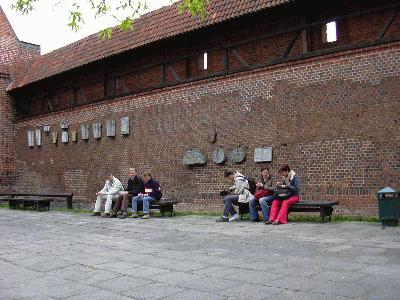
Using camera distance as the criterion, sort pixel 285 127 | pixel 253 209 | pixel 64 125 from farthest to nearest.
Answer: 1. pixel 64 125
2. pixel 285 127
3. pixel 253 209

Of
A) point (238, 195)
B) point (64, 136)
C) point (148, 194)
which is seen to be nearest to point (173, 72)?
point (148, 194)

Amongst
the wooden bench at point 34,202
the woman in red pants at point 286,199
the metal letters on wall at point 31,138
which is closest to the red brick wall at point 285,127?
the woman in red pants at point 286,199

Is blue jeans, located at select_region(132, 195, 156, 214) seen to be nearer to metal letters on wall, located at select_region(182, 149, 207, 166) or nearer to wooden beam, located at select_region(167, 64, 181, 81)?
metal letters on wall, located at select_region(182, 149, 207, 166)

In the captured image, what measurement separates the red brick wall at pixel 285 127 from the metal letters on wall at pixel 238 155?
15cm

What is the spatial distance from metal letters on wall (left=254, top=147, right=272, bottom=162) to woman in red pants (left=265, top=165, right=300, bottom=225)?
2.17m

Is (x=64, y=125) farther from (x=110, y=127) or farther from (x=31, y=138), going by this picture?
(x=110, y=127)

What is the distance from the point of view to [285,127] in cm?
1209

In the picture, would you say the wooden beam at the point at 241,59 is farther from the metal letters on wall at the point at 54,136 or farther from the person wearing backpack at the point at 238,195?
the metal letters on wall at the point at 54,136

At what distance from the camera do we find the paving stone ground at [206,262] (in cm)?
454

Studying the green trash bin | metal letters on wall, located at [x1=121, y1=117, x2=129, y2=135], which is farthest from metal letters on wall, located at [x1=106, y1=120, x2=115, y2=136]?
the green trash bin

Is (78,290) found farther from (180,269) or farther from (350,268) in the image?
(350,268)

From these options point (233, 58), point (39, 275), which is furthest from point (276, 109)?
point (39, 275)

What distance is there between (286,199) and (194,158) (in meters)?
4.52

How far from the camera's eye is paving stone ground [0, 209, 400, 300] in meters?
4.54
